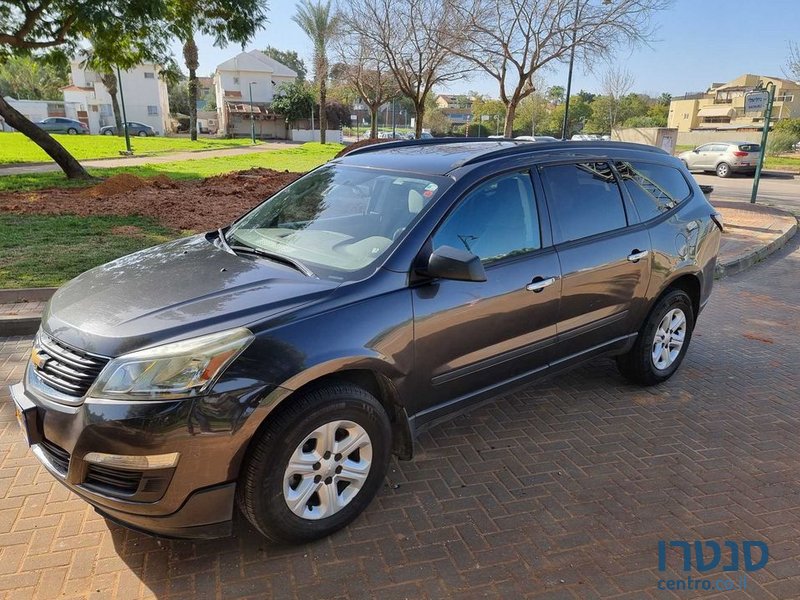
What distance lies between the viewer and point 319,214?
3.63 m

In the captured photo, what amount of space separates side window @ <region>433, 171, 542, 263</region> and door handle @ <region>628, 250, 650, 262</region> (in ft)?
3.05

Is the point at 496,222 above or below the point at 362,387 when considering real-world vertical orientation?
above

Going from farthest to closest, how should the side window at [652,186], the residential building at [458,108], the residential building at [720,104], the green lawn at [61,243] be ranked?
the residential building at [458,108]
the residential building at [720,104]
the green lawn at [61,243]
the side window at [652,186]

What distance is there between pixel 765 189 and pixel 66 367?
77.2 feet

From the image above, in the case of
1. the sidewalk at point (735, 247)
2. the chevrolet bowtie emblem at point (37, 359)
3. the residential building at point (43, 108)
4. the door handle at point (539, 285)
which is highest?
the residential building at point (43, 108)

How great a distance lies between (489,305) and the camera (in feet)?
10.6

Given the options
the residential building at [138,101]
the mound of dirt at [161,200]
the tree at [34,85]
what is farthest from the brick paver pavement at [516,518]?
the tree at [34,85]

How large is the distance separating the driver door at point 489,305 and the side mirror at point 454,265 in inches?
6.6

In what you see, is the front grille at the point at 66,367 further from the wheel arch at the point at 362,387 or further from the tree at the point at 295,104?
the tree at the point at 295,104

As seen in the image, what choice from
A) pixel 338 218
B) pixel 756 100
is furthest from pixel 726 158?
pixel 338 218

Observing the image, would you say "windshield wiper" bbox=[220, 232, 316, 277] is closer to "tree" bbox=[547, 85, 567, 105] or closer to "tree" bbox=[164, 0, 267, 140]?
"tree" bbox=[164, 0, 267, 140]

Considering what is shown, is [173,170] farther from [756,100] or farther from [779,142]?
[779,142]

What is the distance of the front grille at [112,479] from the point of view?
7.73 ft

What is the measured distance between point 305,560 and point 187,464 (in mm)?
774
